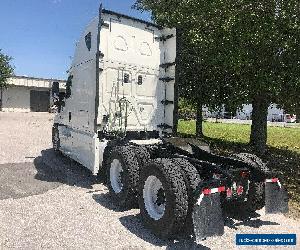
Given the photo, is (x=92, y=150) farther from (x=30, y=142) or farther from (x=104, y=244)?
(x=30, y=142)

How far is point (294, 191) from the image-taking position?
8.70 metres

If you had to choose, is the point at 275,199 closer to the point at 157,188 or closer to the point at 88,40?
the point at 157,188

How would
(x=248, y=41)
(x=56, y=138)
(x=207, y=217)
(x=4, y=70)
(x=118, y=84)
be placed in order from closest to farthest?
(x=207, y=217), (x=118, y=84), (x=248, y=41), (x=56, y=138), (x=4, y=70)

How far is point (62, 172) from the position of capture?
9.66m

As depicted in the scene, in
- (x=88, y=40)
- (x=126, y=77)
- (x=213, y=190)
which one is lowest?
(x=213, y=190)

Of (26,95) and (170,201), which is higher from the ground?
(26,95)

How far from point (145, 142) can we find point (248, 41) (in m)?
4.88

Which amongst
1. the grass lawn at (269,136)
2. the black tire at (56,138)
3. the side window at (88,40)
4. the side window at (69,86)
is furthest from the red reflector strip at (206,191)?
the grass lawn at (269,136)

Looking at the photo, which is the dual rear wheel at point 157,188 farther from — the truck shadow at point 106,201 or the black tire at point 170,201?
the truck shadow at point 106,201

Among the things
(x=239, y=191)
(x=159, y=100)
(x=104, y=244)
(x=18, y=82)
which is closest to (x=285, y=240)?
(x=239, y=191)

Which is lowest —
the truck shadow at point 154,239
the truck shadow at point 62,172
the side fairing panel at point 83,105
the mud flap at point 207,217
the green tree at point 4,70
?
the truck shadow at point 154,239

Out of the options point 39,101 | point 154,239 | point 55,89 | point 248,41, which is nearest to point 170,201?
point 154,239

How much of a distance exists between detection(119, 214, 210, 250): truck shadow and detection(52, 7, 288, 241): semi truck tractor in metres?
0.12

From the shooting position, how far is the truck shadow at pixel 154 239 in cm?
514
